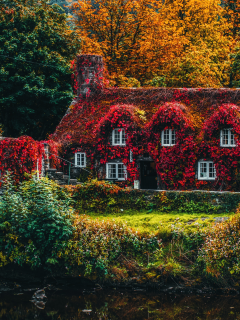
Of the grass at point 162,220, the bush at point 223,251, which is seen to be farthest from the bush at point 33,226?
the bush at point 223,251

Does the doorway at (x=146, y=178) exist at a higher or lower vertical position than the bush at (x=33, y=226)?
higher

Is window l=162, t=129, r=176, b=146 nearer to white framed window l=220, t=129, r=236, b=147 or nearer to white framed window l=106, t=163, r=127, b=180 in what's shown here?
white framed window l=220, t=129, r=236, b=147

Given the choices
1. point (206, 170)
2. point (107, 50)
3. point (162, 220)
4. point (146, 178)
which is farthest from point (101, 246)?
point (107, 50)

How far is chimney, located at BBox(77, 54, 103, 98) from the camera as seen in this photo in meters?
33.8

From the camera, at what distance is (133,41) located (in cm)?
4084

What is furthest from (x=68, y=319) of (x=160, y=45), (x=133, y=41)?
(x=133, y=41)

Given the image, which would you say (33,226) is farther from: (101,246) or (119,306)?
(119,306)

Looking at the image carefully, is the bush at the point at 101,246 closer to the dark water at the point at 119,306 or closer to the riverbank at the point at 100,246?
the riverbank at the point at 100,246

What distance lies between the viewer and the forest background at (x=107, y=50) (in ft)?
113

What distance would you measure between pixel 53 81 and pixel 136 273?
20318 millimetres

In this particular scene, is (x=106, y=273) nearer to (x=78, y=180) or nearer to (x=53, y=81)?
(x=78, y=180)

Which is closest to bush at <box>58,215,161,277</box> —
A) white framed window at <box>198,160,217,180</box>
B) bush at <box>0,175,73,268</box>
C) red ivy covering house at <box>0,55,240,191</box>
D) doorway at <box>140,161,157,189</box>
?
bush at <box>0,175,73,268</box>

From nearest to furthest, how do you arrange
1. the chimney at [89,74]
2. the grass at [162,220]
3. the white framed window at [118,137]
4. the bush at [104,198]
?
the grass at [162,220]
the bush at [104,198]
the white framed window at [118,137]
the chimney at [89,74]

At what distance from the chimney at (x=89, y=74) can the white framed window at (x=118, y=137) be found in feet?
15.7
